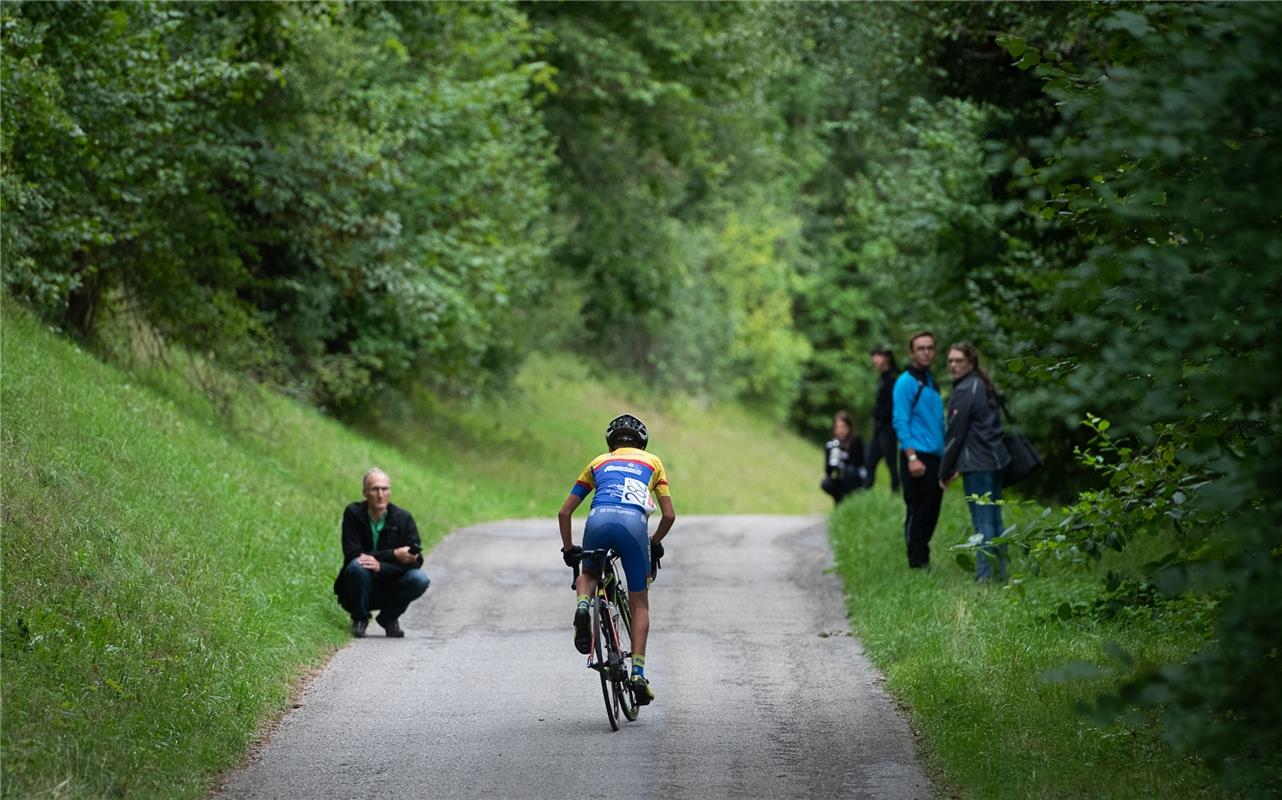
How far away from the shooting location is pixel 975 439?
13.8 m

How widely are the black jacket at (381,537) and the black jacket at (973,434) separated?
435cm

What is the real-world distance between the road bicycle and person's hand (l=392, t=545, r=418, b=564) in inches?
120

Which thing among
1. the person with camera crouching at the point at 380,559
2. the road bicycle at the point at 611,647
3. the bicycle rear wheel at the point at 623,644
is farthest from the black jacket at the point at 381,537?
the road bicycle at the point at 611,647

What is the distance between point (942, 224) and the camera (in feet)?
71.1

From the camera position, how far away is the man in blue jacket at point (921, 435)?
571 inches

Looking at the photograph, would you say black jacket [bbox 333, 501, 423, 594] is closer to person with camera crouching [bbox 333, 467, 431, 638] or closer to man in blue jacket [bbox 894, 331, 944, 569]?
person with camera crouching [bbox 333, 467, 431, 638]

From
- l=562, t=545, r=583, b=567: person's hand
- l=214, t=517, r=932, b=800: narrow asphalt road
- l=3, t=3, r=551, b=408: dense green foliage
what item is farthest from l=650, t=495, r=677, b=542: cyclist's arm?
l=3, t=3, r=551, b=408: dense green foliage

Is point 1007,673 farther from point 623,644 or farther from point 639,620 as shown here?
point 623,644

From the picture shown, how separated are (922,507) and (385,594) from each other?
467 cm

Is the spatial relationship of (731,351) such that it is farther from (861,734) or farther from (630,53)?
(861,734)

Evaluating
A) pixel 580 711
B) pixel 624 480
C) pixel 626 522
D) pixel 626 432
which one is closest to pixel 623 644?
pixel 580 711

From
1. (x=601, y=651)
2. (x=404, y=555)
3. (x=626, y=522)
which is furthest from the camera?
(x=404, y=555)

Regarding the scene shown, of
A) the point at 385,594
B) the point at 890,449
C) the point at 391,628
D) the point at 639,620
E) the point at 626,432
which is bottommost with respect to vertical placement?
the point at 890,449

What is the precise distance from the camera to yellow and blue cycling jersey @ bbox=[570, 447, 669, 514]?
981cm
